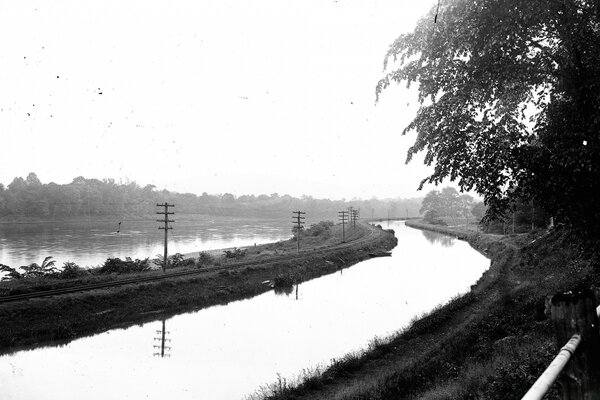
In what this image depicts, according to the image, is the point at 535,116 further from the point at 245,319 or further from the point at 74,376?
the point at 245,319

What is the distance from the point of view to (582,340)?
2617 mm

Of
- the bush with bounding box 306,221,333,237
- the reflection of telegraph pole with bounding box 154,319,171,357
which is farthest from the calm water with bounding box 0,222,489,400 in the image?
the bush with bounding box 306,221,333,237

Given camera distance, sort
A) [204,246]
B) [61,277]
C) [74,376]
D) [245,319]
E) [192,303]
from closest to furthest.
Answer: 1. [74,376]
2. [245,319]
3. [192,303]
4. [61,277]
5. [204,246]

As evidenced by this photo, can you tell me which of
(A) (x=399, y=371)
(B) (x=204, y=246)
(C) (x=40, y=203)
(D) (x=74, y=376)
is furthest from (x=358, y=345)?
(C) (x=40, y=203)

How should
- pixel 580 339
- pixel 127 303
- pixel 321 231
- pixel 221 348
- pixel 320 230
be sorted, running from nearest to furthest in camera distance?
pixel 580 339 < pixel 221 348 < pixel 127 303 < pixel 321 231 < pixel 320 230

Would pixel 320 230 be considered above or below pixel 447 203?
below

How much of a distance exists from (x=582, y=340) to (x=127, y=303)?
82.8 feet

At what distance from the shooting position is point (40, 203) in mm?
128375

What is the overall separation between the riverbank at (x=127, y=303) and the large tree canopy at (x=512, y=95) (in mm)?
19747

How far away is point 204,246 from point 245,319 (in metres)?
51.2

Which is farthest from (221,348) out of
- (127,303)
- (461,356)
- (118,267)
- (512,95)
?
(118,267)

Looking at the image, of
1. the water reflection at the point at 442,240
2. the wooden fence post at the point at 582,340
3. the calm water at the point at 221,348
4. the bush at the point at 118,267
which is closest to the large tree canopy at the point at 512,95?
the wooden fence post at the point at 582,340

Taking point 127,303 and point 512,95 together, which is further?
point 127,303

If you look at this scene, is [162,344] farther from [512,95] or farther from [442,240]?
[442,240]
